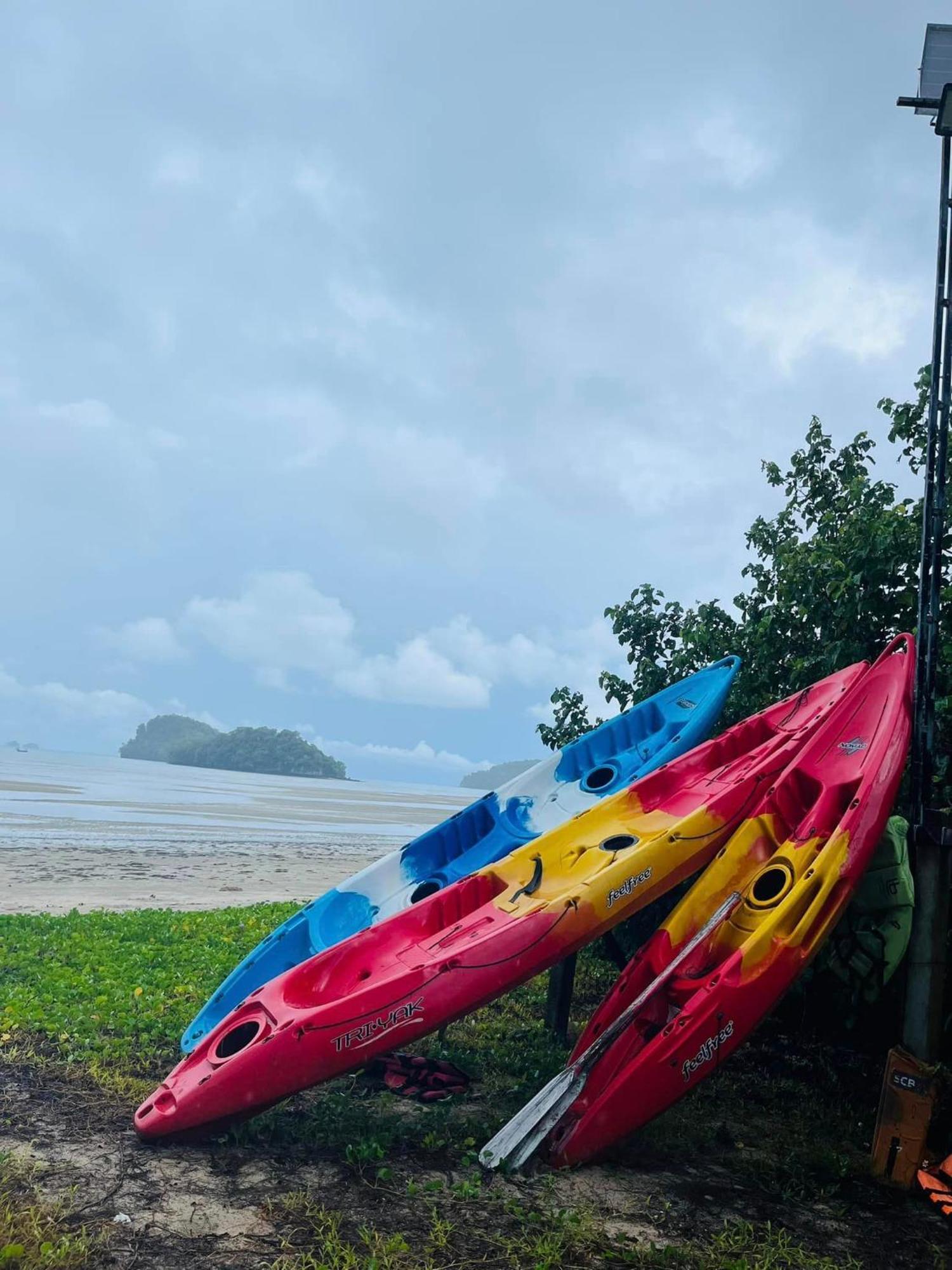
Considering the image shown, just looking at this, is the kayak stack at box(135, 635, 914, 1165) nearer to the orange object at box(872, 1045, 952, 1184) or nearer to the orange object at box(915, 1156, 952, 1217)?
the orange object at box(872, 1045, 952, 1184)

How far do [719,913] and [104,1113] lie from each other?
3188mm

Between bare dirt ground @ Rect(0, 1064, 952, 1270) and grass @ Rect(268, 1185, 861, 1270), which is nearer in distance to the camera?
grass @ Rect(268, 1185, 861, 1270)

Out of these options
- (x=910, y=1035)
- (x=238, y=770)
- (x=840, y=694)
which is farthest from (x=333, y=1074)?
(x=238, y=770)

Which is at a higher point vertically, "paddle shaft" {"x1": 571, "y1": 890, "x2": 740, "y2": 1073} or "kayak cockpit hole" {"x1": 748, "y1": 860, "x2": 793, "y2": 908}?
"kayak cockpit hole" {"x1": 748, "y1": 860, "x2": 793, "y2": 908}

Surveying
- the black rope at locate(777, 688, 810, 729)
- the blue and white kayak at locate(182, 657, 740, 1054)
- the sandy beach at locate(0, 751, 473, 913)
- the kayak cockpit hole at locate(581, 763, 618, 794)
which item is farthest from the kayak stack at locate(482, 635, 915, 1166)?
the sandy beach at locate(0, 751, 473, 913)

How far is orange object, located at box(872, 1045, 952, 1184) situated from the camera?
4477 millimetres

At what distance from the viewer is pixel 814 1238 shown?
3889 millimetres

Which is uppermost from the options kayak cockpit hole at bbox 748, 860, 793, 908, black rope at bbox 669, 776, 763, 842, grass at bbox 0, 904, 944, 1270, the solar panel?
the solar panel

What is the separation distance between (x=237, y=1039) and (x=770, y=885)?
2.80 m

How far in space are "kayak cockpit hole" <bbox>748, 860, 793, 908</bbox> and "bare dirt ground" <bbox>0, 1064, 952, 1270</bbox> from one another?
1250 millimetres

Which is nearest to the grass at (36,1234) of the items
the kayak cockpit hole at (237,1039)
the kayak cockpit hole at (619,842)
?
the kayak cockpit hole at (237,1039)

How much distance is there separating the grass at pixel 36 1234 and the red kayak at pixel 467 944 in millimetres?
694

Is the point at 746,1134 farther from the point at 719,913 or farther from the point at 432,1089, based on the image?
the point at 432,1089

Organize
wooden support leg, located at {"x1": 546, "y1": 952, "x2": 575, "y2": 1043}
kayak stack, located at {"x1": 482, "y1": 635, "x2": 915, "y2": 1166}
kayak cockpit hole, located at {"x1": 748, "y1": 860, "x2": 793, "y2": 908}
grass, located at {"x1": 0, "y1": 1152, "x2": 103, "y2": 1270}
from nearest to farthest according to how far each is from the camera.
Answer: grass, located at {"x1": 0, "y1": 1152, "x2": 103, "y2": 1270} < kayak stack, located at {"x1": 482, "y1": 635, "x2": 915, "y2": 1166} < kayak cockpit hole, located at {"x1": 748, "y1": 860, "x2": 793, "y2": 908} < wooden support leg, located at {"x1": 546, "y1": 952, "x2": 575, "y2": 1043}
